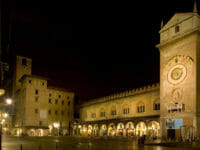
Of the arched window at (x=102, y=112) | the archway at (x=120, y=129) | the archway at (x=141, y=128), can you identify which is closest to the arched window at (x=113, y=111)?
the arched window at (x=102, y=112)

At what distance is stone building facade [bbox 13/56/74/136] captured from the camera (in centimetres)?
5962

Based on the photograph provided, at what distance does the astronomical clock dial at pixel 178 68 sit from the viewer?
109ft

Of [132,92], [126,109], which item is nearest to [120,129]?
[126,109]

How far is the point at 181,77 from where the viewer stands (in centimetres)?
3400

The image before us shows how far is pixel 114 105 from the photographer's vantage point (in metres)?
54.0

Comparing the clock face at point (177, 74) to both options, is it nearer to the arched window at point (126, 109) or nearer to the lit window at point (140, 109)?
the lit window at point (140, 109)

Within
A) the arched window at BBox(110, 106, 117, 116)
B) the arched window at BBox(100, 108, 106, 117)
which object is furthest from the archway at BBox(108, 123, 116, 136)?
the arched window at BBox(100, 108, 106, 117)

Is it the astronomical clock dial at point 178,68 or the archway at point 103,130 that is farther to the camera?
the archway at point 103,130

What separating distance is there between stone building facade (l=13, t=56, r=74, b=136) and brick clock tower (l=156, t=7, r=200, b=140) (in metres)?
35.0

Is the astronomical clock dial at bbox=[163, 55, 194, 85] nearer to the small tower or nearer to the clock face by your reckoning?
the clock face

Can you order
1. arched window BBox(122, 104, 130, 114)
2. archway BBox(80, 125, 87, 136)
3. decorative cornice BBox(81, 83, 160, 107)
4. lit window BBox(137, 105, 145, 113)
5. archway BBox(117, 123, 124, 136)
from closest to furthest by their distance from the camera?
decorative cornice BBox(81, 83, 160, 107), lit window BBox(137, 105, 145, 113), archway BBox(117, 123, 124, 136), arched window BBox(122, 104, 130, 114), archway BBox(80, 125, 87, 136)

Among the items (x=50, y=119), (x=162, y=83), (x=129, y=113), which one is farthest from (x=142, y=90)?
(x=50, y=119)

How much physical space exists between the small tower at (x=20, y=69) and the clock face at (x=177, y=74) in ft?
161

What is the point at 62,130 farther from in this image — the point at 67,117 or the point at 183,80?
the point at 183,80
